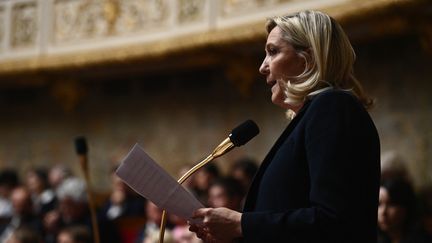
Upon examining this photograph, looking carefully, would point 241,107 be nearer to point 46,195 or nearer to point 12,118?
point 46,195

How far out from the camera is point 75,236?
5.62 metres

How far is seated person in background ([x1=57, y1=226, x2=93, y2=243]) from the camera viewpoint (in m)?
5.61

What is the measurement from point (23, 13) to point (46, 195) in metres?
3.32

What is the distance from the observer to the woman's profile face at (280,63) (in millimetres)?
2272

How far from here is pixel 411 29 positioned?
22.9 feet

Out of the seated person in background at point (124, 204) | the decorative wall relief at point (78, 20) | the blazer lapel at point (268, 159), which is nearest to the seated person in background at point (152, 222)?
the seated person in background at point (124, 204)

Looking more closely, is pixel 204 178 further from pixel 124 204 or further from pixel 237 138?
pixel 237 138

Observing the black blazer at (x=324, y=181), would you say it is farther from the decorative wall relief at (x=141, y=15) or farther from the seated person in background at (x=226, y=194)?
the decorative wall relief at (x=141, y=15)

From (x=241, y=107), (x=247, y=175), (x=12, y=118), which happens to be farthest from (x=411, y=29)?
(x=12, y=118)

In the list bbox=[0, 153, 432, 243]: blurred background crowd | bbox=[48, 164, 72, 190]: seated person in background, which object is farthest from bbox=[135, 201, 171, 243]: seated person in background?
bbox=[48, 164, 72, 190]: seated person in background

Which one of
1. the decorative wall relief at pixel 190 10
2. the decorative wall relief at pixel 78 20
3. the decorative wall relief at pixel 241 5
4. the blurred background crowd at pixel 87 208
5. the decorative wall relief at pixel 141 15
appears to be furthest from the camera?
the decorative wall relief at pixel 78 20

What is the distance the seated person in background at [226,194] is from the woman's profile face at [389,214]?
121 cm

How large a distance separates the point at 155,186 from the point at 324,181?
50 cm

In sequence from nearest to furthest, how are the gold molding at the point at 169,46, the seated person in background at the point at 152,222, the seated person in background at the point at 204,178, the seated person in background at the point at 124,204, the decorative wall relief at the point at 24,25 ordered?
the seated person in background at the point at 152,222 < the seated person in background at the point at 204,178 < the gold molding at the point at 169,46 < the seated person in background at the point at 124,204 < the decorative wall relief at the point at 24,25
